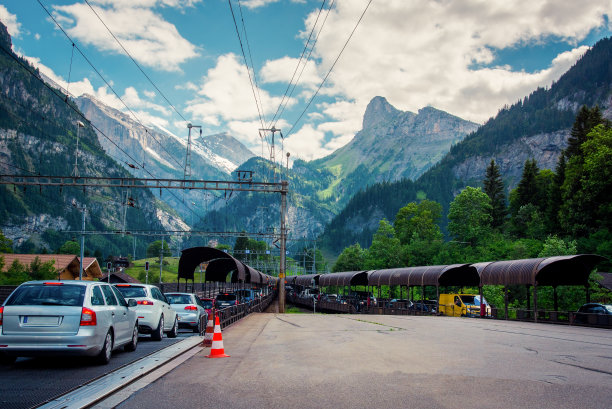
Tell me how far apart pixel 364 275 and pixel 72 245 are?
124 meters

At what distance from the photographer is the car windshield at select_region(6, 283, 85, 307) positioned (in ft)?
34.1

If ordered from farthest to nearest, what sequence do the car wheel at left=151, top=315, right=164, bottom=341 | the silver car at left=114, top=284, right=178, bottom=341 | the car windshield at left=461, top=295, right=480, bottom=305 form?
the car windshield at left=461, top=295, right=480, bottom=305
the car wheel at left=151, top=315, right=164, bottom=341
the silver car at left=114, top=284, right=178, bottom=341

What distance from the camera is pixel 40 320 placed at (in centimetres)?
1018

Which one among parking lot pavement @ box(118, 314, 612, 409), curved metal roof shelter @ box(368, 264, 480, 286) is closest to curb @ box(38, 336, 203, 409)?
parking lot pavement @ box(118, 314, 612, 409)

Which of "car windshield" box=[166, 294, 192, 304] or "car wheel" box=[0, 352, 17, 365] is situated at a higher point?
"car windshield" box=[166, 294, 192, 304]

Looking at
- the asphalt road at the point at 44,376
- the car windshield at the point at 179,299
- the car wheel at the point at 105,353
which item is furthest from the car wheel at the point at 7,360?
the car windshield at the point at 179,299

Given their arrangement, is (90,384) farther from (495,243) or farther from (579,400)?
(495,243)

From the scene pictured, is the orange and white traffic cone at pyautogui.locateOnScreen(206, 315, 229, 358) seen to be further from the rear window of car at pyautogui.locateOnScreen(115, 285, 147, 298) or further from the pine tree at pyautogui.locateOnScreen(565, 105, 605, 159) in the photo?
the pine tree at pyautogui.locateOnScreen(565, 105, 605, 159)

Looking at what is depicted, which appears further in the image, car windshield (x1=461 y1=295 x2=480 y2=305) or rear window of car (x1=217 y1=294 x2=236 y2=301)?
car windshield (x1=461 y1=295 x2=480 y2=305)

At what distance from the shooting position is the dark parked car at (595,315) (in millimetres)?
28000

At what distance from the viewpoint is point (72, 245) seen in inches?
6378

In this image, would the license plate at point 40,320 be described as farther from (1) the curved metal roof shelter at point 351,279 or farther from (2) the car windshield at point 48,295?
(1) the curved metal roof shelter at point 351,279

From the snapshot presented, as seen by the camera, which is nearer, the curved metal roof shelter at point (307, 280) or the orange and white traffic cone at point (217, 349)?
the orange and white traffic cone at point (217, 349)

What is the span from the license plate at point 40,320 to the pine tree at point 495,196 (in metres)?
115
